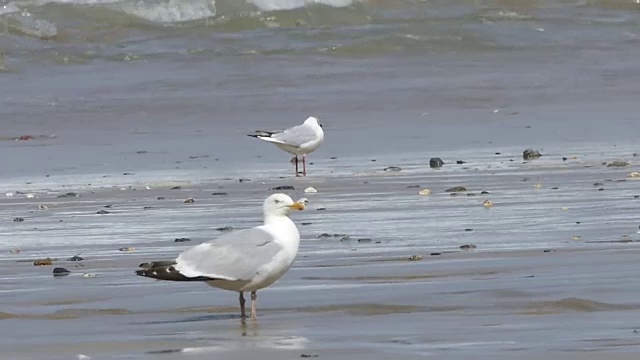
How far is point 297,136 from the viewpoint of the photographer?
43.1ft

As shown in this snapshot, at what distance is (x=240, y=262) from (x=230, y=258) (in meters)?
0.05

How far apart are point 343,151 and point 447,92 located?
14.6 feet

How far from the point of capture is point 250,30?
83.6 ft

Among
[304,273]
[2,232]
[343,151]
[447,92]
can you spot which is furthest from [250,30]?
[304,273]

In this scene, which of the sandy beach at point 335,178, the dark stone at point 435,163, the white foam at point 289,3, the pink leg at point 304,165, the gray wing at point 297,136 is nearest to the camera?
the sandy beach at point 335,178

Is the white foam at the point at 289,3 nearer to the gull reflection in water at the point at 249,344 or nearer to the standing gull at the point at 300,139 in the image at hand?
the standing gull at the point at 300,139

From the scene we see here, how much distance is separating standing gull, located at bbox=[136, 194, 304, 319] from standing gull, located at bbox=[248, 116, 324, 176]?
21.5 feet

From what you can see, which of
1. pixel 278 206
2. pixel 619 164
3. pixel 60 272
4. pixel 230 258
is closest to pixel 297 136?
pixel 619 164

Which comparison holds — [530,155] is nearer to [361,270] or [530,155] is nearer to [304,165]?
[304,165]

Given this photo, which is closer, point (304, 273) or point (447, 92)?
point (304, 273)

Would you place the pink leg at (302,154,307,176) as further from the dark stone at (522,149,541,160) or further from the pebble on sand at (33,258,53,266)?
the pebble on sand at (33,258,53,266)

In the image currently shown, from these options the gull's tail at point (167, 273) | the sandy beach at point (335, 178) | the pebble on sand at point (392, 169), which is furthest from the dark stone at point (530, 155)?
the gull's tail at point (167, 273)

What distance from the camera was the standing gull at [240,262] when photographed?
6.20 meters

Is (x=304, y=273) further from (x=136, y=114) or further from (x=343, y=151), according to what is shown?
(x=136, y=114)
